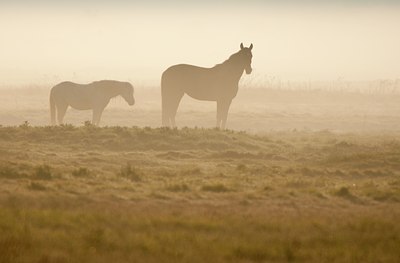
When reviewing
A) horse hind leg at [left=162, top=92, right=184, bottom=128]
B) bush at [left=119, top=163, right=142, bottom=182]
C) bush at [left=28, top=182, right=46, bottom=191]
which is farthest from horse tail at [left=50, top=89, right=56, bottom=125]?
bush at [left=28, top=182, right=46, bottom=191]

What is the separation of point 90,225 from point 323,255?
4081 mm

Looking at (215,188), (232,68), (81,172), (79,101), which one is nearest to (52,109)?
(79,101)

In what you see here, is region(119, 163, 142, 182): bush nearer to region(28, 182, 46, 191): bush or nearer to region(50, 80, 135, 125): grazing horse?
region(28, 182, 46, 191): bush

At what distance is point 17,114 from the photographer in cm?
4416

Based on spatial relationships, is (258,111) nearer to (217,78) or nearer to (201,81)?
(217,78)

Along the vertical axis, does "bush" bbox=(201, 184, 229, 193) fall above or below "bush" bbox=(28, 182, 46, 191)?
below

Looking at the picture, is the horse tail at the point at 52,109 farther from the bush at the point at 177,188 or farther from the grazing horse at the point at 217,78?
the bush at the point at 177,188

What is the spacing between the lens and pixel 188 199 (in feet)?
52.8

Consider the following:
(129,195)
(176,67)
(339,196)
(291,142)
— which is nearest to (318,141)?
(291,142)

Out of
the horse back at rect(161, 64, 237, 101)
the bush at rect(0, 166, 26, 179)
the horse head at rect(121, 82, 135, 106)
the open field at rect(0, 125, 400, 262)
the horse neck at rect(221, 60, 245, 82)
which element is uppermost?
the horse neck at rect(221, 60, 245, 82)

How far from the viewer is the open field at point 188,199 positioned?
11.5 m

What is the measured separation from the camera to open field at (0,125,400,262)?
37.8ft

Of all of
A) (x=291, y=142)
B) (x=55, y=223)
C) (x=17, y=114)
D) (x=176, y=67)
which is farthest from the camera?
(x=17, y=114)

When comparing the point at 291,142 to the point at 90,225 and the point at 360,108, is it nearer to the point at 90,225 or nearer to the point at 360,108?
the point at 90,225
